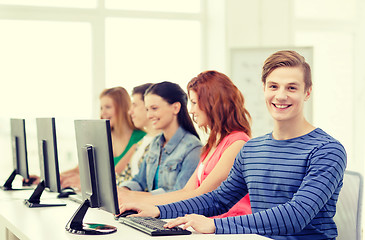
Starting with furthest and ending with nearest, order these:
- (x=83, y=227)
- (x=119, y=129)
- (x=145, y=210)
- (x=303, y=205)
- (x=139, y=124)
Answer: (x=119, y=129) < (x=139, y=124) < (x=145, y=210) < (x=83, y=227) < (x=303, y=205)

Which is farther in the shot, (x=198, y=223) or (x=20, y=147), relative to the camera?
(x=20, y=147)

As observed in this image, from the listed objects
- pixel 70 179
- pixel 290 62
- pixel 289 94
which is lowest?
pixel 70 179

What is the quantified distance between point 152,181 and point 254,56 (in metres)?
2.57

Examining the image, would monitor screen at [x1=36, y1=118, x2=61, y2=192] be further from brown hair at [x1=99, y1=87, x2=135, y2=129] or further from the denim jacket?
brown hair at [x1=99, y1=87, x2=135, y2=129]

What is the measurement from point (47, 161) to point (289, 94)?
4.54 ft

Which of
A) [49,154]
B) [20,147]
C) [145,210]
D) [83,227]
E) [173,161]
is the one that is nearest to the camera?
[83,227]

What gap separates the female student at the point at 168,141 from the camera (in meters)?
3.01

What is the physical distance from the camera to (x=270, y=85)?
213cm

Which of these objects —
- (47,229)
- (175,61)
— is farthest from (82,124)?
(175,61)

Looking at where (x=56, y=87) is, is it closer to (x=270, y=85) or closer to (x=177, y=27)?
(x=177, y=27)

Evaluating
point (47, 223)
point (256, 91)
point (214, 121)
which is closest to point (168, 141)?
point (214, 121)

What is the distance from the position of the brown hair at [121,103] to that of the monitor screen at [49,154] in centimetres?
115

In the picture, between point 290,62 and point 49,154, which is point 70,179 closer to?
point 49,154

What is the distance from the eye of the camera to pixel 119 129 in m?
4.06
